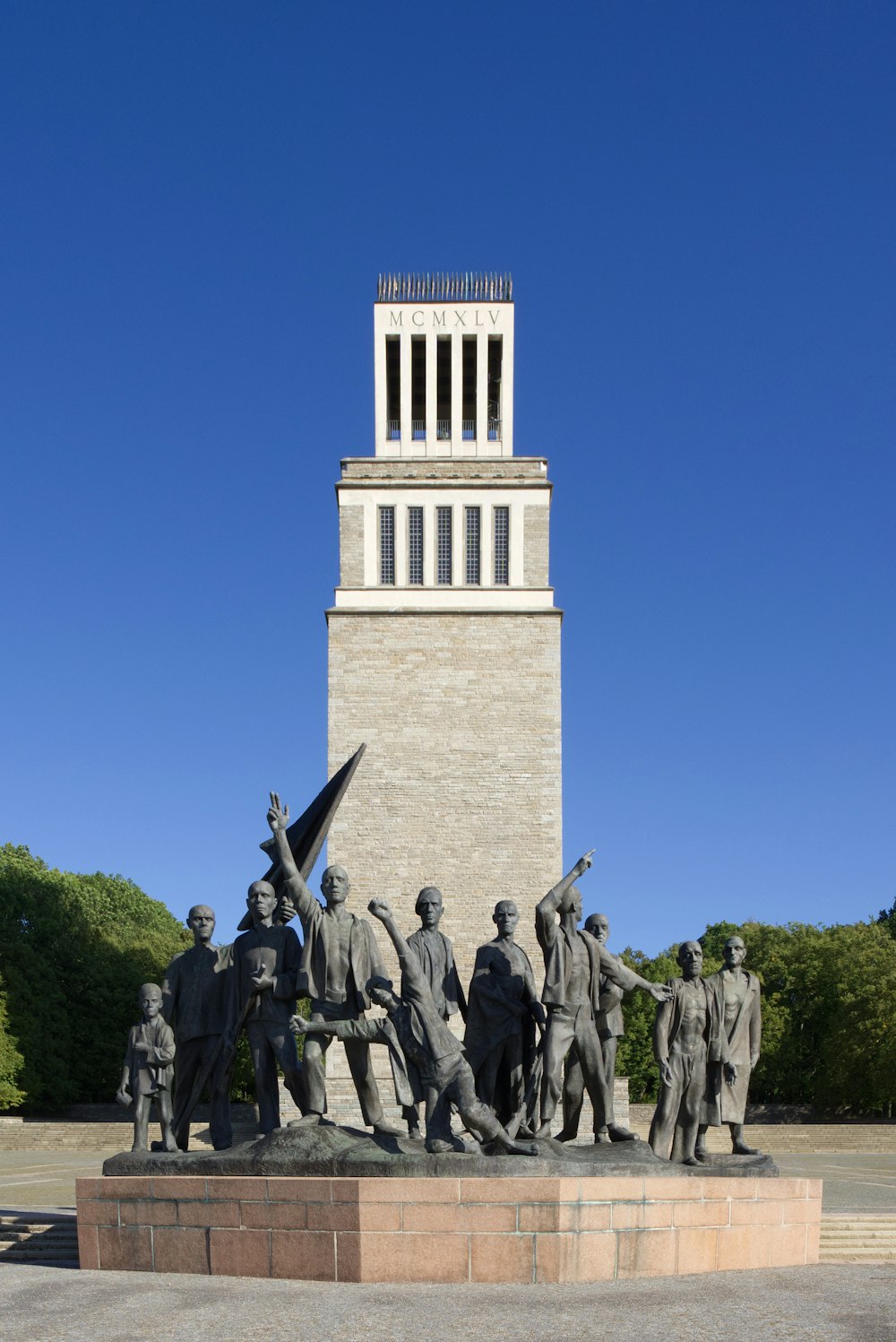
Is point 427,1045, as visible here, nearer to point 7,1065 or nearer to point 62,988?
point 7,1065

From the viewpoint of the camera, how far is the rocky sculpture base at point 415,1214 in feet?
32.1

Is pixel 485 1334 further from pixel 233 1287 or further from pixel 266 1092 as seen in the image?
pixel 266 1092

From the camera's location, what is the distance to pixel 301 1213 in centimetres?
998

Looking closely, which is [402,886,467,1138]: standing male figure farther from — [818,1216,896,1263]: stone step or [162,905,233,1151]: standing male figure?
[818,1216,896,1263]: stone step

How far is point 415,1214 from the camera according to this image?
9828 mm

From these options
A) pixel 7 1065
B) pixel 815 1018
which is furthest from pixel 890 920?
pixel 7 1065

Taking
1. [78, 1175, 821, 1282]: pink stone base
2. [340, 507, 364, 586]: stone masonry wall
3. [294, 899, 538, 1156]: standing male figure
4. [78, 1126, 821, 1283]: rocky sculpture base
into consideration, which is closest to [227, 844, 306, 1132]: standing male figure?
[294, 899, 538, 1156]: standing male figure

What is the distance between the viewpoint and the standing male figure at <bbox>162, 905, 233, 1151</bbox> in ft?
39.5

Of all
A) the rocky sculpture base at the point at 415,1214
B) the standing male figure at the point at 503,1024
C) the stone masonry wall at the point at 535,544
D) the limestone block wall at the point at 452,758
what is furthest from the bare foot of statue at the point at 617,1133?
the stone masonry wall at the point at 535,544

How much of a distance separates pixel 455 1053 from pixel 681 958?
297 centimetres

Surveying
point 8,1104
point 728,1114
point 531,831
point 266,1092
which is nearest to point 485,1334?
point 266,1092

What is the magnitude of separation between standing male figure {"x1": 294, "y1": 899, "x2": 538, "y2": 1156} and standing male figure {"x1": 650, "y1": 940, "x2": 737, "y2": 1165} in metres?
2.06

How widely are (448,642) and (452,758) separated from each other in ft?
10.3

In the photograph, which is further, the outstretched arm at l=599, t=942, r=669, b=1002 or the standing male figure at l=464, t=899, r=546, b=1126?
the outstretched arm at l=599, t=942, r=669, b=1002
